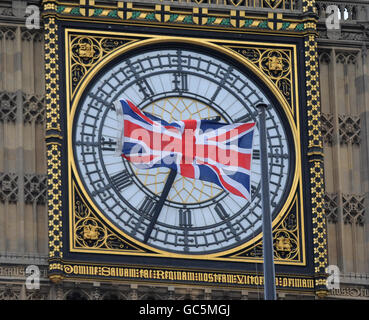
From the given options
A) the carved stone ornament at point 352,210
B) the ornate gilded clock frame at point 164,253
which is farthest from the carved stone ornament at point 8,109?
the carved stone ornament at point 352,210

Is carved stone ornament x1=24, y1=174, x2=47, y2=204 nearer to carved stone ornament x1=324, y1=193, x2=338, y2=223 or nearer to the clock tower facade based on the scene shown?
the clock tower facade

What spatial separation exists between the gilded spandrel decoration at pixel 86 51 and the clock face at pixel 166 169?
28 centimetres

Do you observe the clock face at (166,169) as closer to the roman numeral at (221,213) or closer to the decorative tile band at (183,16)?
the roman numeral at (221,213)

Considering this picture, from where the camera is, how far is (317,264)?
146 feet

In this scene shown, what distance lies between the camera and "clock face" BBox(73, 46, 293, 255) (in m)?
44.3

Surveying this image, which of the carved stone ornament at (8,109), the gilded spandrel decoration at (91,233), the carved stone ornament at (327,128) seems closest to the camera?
the gilded spandrel decoration at (91,233)

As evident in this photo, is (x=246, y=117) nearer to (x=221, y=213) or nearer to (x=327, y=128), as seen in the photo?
(x=327, y=128)

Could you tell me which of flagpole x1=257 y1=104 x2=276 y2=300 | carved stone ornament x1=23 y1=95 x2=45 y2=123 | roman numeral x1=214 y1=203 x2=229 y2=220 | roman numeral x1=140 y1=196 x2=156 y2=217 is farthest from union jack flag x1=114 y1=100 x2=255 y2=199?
flagpole x1=257 y1=104 x2=276 y2=300

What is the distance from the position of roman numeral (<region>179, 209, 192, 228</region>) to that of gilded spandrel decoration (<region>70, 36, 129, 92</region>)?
10.2 ft

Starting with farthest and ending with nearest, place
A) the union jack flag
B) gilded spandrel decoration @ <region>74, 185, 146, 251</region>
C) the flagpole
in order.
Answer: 1. the union jack flag
2. gilded spandrel decoration @ <region>74, 185, 146, 251</region>
3. the flagpole

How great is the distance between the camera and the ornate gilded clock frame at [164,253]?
43750mm

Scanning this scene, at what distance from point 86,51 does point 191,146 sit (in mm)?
2648
